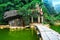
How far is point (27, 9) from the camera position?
17.2 metres

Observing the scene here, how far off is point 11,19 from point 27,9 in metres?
A: 1.56

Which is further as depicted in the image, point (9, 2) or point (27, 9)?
point (9, 2)

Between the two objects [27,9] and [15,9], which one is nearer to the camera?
[27,9]

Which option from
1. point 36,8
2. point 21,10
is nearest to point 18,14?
point 21,10

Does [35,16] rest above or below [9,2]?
below

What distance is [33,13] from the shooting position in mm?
16875

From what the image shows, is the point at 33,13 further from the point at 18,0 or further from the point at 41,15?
the point at 18,0

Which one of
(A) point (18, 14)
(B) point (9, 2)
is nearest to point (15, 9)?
(B) point (9, 2)

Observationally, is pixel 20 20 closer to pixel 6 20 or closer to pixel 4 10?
pixel 6 20

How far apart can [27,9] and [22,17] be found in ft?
2.77

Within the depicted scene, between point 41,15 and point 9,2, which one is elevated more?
point 9,2

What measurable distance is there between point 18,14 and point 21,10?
40cm

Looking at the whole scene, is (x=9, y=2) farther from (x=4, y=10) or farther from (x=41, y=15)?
(x=41, y=15)

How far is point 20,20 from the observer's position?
55.6 feet
